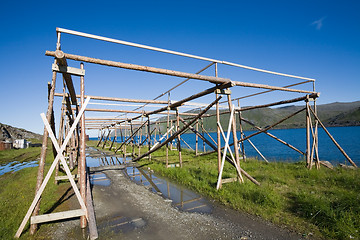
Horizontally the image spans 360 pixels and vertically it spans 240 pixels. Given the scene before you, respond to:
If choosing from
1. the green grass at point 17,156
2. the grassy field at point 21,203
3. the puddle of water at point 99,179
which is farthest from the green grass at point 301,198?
the green grass at point 17,156

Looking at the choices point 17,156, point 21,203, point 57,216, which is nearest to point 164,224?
point 57,216

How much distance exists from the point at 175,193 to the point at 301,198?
3.90 meters

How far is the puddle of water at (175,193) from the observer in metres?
5.00

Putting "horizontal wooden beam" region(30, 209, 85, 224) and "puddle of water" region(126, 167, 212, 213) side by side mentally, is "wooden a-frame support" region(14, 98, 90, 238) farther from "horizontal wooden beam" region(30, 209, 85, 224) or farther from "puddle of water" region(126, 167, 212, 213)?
"puddle of water" region(126, 167, 212, 213)

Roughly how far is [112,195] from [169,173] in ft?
10.4

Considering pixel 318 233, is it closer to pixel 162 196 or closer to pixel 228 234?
pixel 228 234

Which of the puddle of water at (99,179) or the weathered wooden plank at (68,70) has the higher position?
the weathered wooden plank at (68,70)

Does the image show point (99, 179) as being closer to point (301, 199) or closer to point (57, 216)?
point (57, 216)

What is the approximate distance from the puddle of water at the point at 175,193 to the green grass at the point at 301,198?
466 mm

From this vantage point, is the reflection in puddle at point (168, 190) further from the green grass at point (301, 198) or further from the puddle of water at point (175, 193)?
the green grass at point (301, 198)

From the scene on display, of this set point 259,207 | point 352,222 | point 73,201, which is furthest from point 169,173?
point 352,222

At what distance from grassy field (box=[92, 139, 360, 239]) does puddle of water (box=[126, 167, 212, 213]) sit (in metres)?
0.48

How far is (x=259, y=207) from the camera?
459 centimetres

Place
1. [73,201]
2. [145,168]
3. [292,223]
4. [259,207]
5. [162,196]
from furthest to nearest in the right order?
1. [145,168]
2. [162,196]
3. [73,201]
4. [259,207]
5. [292,223]
